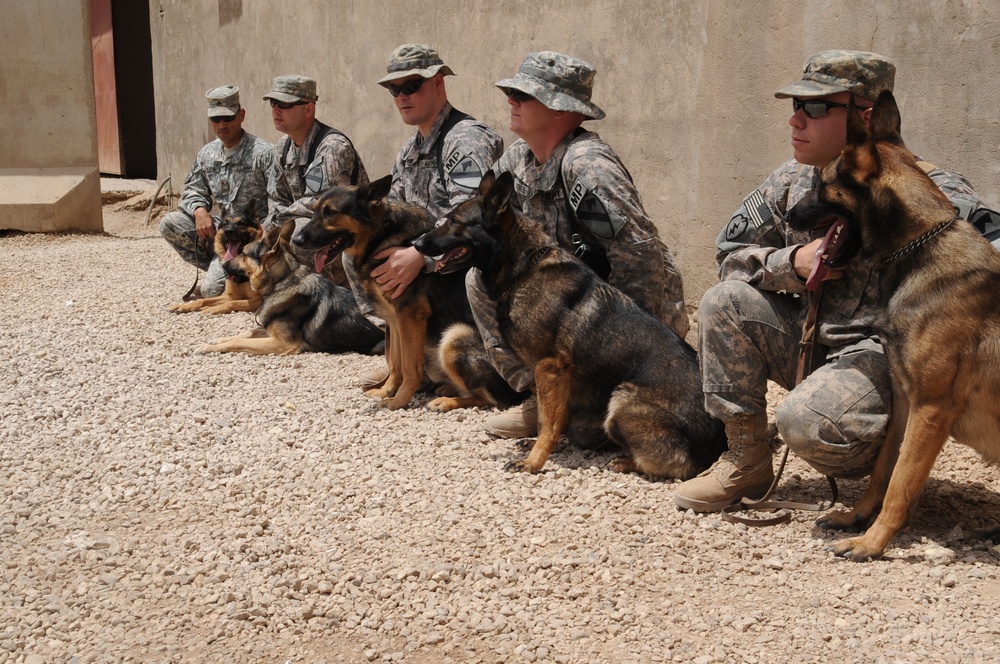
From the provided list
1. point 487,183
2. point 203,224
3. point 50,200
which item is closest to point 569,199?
point 487,183

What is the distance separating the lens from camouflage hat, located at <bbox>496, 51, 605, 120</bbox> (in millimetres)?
4258

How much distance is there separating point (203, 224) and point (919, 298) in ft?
22.3

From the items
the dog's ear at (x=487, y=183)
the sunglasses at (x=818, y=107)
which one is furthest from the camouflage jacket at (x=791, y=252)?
the dog's ear at (x=487, y=183)

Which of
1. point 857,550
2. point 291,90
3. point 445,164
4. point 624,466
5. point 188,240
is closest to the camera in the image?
point 857,550

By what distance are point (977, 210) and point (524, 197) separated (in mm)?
2047

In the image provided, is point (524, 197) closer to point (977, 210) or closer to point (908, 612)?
point (977, 210)

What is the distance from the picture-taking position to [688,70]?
5816 mm

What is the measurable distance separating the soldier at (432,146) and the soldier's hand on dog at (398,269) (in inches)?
15.2

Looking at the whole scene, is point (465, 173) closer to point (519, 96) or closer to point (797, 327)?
point (519, 96)

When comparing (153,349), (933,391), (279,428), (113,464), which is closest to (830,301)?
(933,391)

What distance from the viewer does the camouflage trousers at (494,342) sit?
176 inches

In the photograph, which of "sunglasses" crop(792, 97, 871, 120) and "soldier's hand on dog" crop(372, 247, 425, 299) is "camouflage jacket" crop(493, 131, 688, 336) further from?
"sunglasses" crop(792, 97, 871, 120)

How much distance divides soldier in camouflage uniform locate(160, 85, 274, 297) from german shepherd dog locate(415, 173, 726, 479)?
13.8 feet

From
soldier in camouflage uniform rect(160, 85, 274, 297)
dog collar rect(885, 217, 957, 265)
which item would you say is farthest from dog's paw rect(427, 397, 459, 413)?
soldier in camouflage uniform rect(160, 85, 274, 297)
